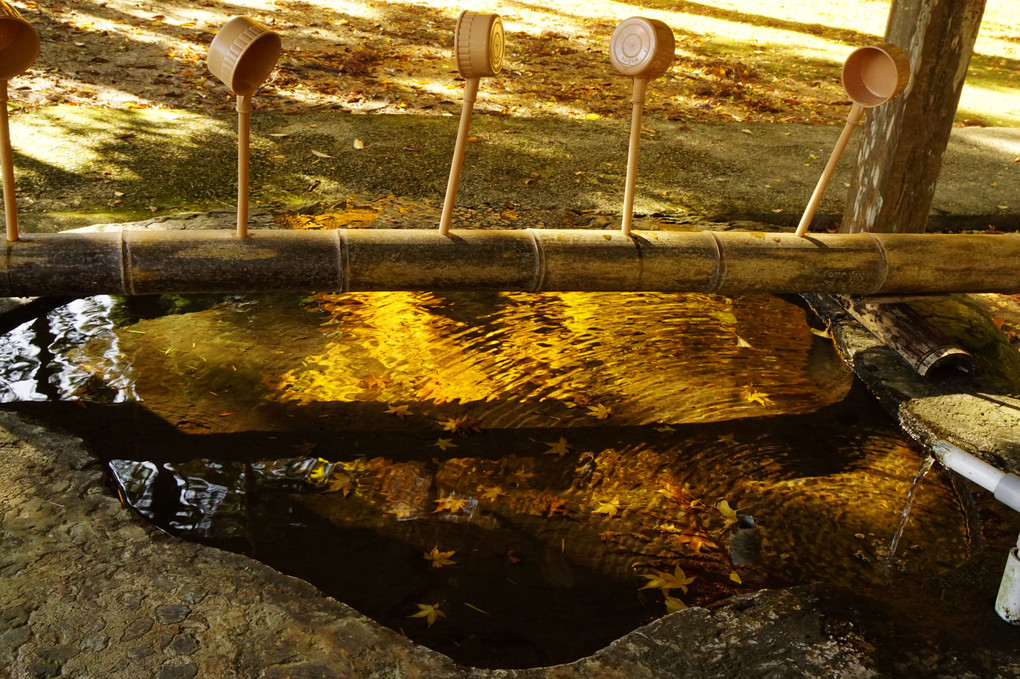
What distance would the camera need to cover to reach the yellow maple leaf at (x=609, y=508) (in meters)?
2.61

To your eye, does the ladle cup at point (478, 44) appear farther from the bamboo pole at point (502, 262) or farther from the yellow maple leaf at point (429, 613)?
the yellow maple leaf at point (429, 613)

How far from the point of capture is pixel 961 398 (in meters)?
3.03

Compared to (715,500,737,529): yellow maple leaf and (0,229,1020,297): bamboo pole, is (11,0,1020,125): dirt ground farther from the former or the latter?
(715,500,737,529): yellow maple leaf

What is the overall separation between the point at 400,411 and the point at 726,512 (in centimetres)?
119

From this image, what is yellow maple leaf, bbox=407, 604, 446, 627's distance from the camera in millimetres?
2197

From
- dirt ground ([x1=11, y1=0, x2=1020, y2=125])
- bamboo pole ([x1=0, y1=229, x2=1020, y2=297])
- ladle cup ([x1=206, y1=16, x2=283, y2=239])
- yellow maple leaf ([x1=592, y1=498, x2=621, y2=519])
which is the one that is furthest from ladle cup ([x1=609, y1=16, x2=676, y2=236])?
dirt ground ([x1=11, y1=0, x2=1020, y2=125])

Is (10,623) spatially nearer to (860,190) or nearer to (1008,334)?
(860,190)

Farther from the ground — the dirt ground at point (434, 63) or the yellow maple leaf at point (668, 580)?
the dirt ground at point (434, 63)

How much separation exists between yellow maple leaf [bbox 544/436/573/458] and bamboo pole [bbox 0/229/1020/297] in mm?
603

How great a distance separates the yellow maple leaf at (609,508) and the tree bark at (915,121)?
1.97 metres

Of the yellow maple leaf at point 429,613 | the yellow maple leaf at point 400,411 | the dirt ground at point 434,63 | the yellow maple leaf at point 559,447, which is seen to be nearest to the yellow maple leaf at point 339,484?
the yellow maple leaf at point 400,411

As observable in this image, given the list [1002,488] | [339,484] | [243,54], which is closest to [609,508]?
[339,484]

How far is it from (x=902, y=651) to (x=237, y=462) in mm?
1998

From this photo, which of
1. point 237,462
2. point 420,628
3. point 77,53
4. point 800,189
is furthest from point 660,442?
point 77,53
